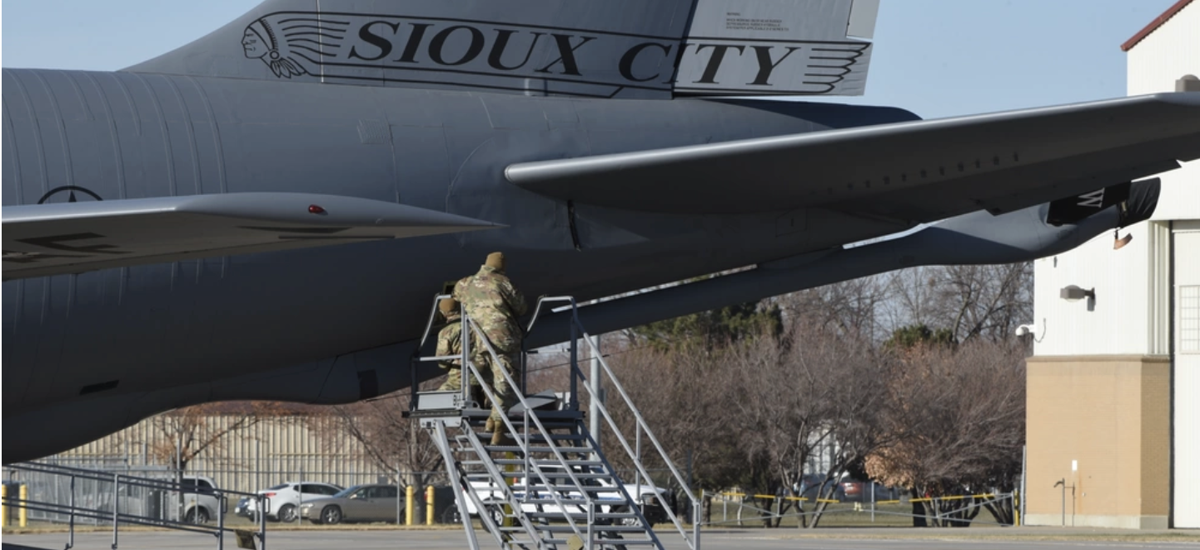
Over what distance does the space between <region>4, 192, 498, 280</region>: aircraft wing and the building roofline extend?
26.3 meters

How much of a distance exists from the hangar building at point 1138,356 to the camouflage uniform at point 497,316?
20876 mm

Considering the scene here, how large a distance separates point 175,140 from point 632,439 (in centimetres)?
4083

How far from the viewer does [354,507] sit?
134 feet

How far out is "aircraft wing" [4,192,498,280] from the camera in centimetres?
737

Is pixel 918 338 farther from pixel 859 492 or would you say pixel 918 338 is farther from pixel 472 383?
pixel 472 383

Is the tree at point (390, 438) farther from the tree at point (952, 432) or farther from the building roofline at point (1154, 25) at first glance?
the building roofline at point (1154, 25)

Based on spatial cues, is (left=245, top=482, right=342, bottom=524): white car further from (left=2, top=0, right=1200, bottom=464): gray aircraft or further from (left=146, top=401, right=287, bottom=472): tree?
(left=2, top=0, right=1200, bottom=464): gray aircraft

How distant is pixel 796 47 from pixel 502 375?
4366 mm

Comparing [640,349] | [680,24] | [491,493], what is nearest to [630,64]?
[680,24]

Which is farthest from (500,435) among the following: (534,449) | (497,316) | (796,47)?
(796,47)

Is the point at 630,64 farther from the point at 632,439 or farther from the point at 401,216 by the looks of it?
the point at 632,439

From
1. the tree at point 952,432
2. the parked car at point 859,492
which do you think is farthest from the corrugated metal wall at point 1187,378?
the parked car at point 859,492

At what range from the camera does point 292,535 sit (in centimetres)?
2786

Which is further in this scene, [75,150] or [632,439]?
[632,439]
